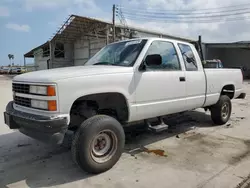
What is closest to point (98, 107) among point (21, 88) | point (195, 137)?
point (21, 88)

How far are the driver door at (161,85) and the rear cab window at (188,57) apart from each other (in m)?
0.27

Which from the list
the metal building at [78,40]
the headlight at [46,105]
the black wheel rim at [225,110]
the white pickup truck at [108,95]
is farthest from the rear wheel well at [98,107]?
the metal building at [78,40]

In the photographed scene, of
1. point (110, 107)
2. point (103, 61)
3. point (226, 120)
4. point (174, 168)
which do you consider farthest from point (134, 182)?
point (226, 120)

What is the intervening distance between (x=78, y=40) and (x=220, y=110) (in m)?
28.2

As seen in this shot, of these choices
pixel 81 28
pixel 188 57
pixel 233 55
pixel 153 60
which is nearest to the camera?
pixel 153 60

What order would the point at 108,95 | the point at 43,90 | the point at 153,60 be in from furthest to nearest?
1. the point at 153,60
2. the point at 108,95
3. the point at 43,90

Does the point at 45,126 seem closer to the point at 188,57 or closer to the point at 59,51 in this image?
the point at 188,57

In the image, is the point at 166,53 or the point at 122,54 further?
the point at 166,53

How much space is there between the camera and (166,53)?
4.99 m

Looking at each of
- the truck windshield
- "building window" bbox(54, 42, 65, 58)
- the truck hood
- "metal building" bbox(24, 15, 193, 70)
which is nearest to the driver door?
the truck windshield

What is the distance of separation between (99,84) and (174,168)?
1.77 metres

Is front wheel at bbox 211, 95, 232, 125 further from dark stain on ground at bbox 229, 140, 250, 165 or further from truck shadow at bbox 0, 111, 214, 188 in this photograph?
dark stain on ground at bbox 229, 140, 250, 165

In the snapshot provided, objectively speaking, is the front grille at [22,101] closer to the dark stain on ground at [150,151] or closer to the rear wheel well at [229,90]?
the dark stain on ground at [150,151]

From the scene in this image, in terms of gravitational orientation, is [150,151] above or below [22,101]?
below
